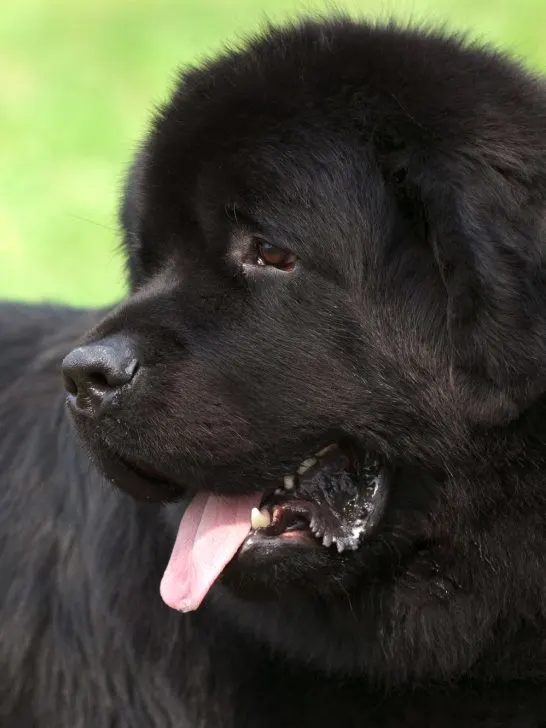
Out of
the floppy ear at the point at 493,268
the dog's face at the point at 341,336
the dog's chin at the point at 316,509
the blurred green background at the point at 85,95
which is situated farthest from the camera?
the blurred green background at the point at 85,95

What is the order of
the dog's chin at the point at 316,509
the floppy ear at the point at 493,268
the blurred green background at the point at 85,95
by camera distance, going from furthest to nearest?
1. the blurred green background at the point at 85,95
2. the dog's chin at the point at 316,509
3. the floppy ear at the point at 493,268

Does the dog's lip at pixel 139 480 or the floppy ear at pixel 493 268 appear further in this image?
the dog's lip at pixel 139 480

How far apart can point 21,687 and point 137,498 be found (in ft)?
2.42

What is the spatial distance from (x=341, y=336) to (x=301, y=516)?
41cm

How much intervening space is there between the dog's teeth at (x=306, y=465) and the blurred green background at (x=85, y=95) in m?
0.96

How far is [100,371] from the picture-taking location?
2385 mm

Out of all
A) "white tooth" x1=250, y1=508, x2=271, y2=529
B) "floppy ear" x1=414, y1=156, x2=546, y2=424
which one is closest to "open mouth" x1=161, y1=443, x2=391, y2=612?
"white tooth" x1=250, y1=508, x2=271, y2=529

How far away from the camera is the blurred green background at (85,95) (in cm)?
704

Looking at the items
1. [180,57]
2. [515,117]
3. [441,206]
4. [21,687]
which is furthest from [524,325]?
[180,57]

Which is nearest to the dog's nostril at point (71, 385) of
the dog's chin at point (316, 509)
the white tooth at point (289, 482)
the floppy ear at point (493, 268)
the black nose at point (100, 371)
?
the black nose at point (100, 371)

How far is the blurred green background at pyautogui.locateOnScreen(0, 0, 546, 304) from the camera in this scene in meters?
7.04

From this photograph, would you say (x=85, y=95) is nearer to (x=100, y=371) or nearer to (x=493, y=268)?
(x=100, y=371)

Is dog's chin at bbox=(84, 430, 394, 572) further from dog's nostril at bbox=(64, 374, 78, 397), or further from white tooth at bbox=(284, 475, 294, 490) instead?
dog's nostril at bbox=(64, 374, 78, 397)

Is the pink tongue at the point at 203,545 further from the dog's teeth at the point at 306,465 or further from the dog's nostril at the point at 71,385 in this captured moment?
the dog's nostril at the point at 71,385
